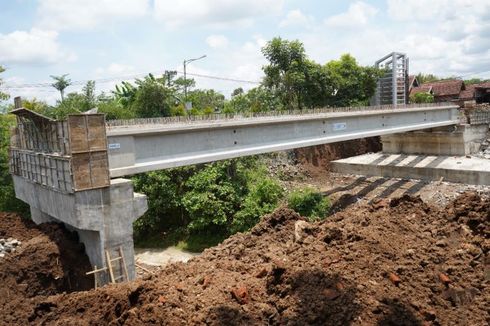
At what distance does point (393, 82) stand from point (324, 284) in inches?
1395

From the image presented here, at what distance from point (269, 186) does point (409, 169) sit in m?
14.1

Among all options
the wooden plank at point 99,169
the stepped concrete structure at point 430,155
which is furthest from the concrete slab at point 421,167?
the wooden plank at point 99,169

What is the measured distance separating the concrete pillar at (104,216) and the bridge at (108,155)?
0.10 ft

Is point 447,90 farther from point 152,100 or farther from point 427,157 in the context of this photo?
point 152,100

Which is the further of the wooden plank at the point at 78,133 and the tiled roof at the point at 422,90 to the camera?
the tiled roof at the point at 422,90

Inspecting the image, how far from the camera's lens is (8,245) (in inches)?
581

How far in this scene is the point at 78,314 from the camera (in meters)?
8.98

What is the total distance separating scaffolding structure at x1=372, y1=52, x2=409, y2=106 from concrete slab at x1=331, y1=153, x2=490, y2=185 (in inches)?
285

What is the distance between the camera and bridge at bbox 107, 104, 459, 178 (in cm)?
1461

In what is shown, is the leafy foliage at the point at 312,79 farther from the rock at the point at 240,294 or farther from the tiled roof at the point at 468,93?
the rock at the point at 240,294

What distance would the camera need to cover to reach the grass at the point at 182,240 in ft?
70.2

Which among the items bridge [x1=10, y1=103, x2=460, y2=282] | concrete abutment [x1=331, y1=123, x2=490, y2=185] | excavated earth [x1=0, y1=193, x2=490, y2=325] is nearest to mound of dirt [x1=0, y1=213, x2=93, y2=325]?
bridge [x1=10, y1=103, x2=460, y2=282]

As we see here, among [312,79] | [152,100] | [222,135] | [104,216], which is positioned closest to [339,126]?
[222,135]

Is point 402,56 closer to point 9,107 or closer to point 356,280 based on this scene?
point 9,107
